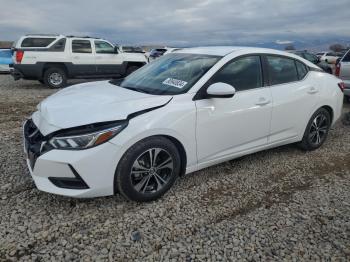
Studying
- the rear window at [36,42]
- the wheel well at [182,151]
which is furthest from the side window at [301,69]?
→ the rear window at [36,42]

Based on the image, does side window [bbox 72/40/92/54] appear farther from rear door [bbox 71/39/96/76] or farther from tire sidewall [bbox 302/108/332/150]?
tire sidewall [bbox 302/108/332/150]

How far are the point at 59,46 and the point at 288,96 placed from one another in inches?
370

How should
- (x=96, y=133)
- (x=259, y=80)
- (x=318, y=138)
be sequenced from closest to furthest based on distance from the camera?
(x=96, y=133) < (x=259, y=80) < (x=318, y=138)

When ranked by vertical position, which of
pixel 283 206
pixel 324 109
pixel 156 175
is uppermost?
pixel 324 109

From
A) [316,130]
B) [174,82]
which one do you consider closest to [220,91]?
[174,82]

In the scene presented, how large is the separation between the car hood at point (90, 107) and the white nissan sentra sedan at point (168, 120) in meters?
0.01

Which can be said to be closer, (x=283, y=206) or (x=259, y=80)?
(x=283, y=206)

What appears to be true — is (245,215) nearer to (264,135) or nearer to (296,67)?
A: (264,135)

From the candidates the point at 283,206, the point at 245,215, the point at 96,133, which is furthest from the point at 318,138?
the point at 96,133

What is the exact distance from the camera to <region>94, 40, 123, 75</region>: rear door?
477 inches

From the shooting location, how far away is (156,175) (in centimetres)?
325

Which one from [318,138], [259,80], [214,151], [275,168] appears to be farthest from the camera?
[318,138]

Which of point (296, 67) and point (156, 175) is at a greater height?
point (296, 67)

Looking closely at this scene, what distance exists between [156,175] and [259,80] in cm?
182
